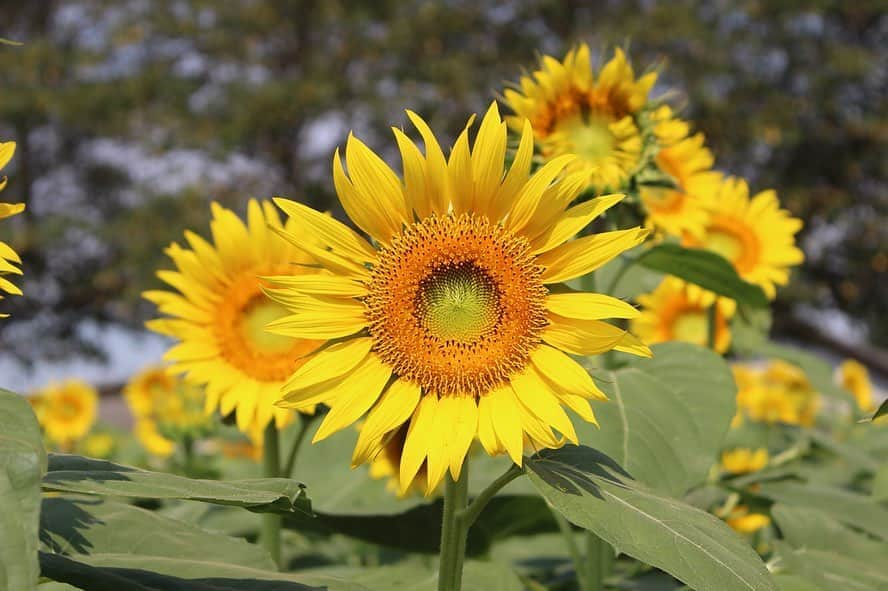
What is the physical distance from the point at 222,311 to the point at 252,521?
477 mm

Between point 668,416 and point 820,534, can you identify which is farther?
point 820,534

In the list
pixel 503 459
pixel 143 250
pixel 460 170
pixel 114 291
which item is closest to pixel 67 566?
pixel 460 170

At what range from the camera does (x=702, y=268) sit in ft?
5.19

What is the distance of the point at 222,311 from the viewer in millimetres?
1768

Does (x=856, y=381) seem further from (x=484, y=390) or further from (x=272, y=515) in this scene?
(x=484, y=390)

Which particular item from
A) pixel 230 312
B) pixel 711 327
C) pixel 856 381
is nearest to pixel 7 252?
pixel 230 312

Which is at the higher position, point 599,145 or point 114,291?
point 114,291

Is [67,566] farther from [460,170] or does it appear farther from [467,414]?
[460,170]

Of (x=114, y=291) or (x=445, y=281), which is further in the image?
(x=114, y=291)

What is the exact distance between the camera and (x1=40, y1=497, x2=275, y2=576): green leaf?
112 centimetres

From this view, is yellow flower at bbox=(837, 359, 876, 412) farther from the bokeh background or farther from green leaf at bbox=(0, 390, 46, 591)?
the bokeh background

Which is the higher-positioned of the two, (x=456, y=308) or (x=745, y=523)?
(x=456, y=308)

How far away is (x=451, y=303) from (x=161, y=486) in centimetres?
38

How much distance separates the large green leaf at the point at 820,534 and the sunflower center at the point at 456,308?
2.33ft
